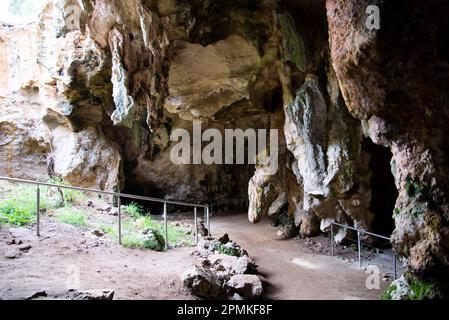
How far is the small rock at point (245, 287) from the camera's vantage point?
573 centimetres

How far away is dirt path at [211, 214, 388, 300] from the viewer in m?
6.36

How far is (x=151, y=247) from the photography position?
723cm

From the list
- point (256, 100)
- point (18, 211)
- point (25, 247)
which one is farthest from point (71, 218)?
point (256, 100)

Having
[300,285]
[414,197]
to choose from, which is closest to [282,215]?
[300,285]

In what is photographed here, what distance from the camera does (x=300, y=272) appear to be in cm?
791

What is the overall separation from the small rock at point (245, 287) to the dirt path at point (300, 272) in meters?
0.44

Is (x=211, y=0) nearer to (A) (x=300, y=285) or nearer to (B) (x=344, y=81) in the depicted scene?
(B) (x=344, y=81)

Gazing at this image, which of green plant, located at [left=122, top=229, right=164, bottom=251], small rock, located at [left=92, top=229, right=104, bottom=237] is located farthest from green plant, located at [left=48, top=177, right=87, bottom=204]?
green plant, located at [left=122, top=229, right=164, bottom=251]

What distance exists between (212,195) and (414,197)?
48.9 ft

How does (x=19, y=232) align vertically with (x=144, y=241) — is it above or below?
above

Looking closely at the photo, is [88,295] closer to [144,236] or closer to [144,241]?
[144,241]

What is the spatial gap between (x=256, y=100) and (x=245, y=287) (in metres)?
6.79

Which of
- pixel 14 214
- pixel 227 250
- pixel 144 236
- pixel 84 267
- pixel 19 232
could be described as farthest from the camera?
pixel 227 250

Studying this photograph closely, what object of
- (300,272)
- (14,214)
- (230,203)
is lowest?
(230,203)
